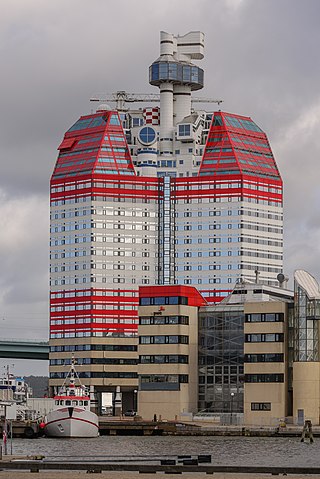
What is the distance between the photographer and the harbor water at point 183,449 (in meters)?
134

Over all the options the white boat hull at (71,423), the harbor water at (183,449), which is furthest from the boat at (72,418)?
the harbor water at (183,449)

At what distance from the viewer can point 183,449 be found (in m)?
155

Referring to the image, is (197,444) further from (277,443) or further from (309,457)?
(309,457)

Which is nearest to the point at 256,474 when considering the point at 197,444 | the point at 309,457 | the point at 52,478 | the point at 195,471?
the point at 195,471

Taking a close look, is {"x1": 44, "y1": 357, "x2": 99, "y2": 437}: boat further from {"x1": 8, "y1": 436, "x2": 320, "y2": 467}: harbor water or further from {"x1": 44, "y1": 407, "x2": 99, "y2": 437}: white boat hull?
{"x1": 8, "y1": 436, "x2": 320, "y2": 467}: harbor water

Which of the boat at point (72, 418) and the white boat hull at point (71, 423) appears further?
the boat at point (72, 418)

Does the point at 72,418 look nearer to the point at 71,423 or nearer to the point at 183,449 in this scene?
the point at 71,423

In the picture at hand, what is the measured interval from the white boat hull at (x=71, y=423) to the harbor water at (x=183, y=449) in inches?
82.0

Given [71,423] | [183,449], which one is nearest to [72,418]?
[71,423]

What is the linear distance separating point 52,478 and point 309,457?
5334 centimetres

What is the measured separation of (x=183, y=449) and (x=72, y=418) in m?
36.9

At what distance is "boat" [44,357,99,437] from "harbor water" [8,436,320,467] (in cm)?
212

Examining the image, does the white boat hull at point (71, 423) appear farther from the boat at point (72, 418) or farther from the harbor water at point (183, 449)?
the harbor water at point (183, 449)

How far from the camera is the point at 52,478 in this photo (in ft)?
308
